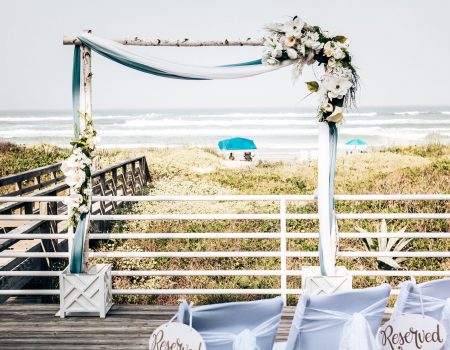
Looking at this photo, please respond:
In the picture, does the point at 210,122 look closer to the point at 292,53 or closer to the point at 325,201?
the point at 325,201

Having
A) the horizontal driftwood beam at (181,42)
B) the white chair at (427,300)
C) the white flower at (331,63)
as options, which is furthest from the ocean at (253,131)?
the white chair at (427,300)

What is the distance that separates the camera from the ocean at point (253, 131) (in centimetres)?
3769

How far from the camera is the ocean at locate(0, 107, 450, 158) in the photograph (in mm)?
37688

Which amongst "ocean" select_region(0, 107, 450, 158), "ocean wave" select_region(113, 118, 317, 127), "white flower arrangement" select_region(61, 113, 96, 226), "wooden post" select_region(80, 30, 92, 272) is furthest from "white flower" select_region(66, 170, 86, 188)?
"ocean wave" select_region(113, 118, 317, 127)

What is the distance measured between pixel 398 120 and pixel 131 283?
4369cm

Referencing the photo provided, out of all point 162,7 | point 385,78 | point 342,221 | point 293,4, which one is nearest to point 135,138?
point 162,7

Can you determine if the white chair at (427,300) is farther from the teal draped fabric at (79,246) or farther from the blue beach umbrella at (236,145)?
the blue beach umbrella at (236,145)

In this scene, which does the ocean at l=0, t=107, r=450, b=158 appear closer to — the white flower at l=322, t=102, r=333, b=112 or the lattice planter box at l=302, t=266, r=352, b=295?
the lattice planter box at l=302, t=266, r=352, b=295

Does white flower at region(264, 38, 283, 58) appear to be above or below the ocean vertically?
above

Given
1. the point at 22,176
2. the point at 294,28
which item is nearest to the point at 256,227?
the point at 22,176

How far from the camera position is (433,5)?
46469 mm

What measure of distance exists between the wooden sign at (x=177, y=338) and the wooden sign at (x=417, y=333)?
2.86ft

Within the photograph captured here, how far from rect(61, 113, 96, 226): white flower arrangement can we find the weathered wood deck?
77 cm

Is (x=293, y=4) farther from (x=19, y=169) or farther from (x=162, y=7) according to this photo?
(x=19, y=169)
